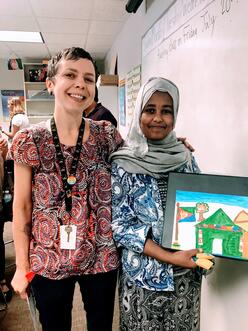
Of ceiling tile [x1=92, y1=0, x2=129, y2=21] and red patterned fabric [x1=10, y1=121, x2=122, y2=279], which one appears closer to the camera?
red patterned fabric [x1=10, y1=121, x2=122, y2=279]

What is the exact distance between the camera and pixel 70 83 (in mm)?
968

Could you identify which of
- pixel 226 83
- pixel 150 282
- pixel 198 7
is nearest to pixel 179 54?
pixel 198 7

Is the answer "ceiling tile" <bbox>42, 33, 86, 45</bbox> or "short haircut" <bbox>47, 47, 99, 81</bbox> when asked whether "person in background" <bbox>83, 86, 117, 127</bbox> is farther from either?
"ceiling tile" <bbox>42, 33, 86, 45</bbox>

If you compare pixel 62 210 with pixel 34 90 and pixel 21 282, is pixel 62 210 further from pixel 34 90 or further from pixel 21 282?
pixel 34 90

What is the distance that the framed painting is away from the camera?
0.88m

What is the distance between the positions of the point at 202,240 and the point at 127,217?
25 centimetres

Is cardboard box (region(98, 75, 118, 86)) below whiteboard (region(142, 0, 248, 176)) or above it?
above

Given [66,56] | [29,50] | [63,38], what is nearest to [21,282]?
[66,56]

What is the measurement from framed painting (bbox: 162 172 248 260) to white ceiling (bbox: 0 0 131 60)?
8.69 ft

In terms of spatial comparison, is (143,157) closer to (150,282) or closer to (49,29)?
(150,282)

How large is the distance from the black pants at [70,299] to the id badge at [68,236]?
130 mm

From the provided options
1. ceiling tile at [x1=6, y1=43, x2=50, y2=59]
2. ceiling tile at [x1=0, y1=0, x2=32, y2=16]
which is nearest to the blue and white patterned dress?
ceiling tile at [x1=0, y1=0, x2=32, y2=16]

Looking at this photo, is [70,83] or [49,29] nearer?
[70,83]

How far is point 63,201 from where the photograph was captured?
96cm
